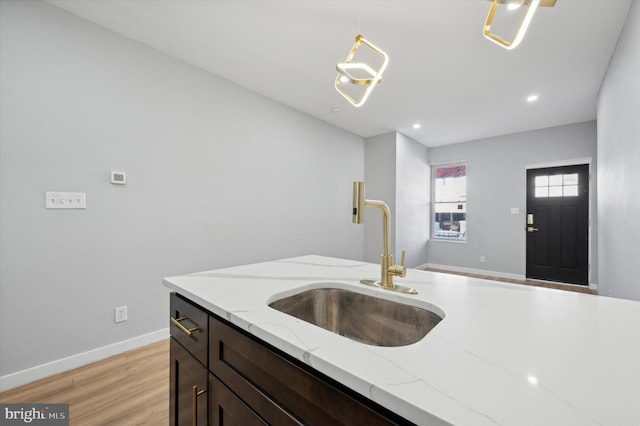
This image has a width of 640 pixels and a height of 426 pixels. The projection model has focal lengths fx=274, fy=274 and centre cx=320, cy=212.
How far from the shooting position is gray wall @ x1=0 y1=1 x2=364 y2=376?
1846mm

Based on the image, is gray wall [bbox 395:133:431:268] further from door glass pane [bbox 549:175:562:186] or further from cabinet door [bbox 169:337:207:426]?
cabinet door [bbox 169:337:207:426]

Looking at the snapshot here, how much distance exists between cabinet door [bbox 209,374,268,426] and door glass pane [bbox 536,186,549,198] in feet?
19.0

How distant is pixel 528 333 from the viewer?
2.17 feet

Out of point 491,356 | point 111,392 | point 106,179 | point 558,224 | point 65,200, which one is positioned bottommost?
point 111,392

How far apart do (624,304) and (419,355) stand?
84 centimetres

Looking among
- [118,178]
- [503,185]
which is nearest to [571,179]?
[503,185]

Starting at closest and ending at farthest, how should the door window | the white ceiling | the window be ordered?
1. the white ceiling
2. the door window
3. the window

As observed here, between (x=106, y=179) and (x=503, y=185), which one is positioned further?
(x=503, y=185)

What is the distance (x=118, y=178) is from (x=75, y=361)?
1415 mm

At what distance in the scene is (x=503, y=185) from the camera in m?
5.06

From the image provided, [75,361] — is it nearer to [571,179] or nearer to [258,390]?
[258,390]

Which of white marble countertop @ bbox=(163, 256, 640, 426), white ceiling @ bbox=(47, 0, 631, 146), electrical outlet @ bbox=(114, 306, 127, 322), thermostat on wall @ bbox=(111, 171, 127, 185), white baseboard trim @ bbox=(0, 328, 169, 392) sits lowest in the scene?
white baseboard trim @ bbox=(0, 328, 169, 392)

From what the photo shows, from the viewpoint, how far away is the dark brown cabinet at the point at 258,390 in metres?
0.53

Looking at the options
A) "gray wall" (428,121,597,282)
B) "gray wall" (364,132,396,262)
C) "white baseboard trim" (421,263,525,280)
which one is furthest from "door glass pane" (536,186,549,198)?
"gray wall" (364,132,396,262)
